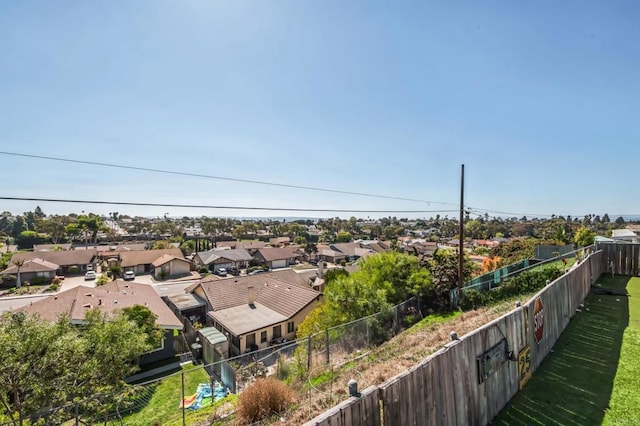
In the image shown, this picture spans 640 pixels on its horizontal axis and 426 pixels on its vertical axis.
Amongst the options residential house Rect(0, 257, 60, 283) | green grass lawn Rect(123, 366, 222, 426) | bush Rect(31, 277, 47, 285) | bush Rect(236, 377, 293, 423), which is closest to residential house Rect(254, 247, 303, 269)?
residential house Rect(0, 257, 60, 283)

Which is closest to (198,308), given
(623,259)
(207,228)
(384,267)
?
(384,267)

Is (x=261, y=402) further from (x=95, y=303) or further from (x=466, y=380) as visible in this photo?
(x=95, y=303)

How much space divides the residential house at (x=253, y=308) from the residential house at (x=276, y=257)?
27011mm

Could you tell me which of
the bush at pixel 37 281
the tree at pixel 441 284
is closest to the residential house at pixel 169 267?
the bush at pixel 37 281

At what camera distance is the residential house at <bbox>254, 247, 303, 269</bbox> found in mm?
54156

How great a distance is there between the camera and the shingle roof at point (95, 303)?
16.2 m

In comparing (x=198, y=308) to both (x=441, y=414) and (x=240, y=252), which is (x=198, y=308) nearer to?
(x=441, y=414)

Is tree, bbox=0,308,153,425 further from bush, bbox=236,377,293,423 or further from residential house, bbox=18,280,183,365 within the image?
residential house, bbox=18,280,183,365

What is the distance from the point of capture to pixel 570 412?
4.54 metres

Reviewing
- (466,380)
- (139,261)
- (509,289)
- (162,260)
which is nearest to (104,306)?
(466,380)

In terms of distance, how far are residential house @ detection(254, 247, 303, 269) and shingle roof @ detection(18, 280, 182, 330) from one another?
31.4 metres

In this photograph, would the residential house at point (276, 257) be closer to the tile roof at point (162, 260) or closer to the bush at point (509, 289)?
the tile roof at point (162, 260)

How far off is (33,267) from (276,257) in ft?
111

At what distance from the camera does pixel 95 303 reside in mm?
17656
